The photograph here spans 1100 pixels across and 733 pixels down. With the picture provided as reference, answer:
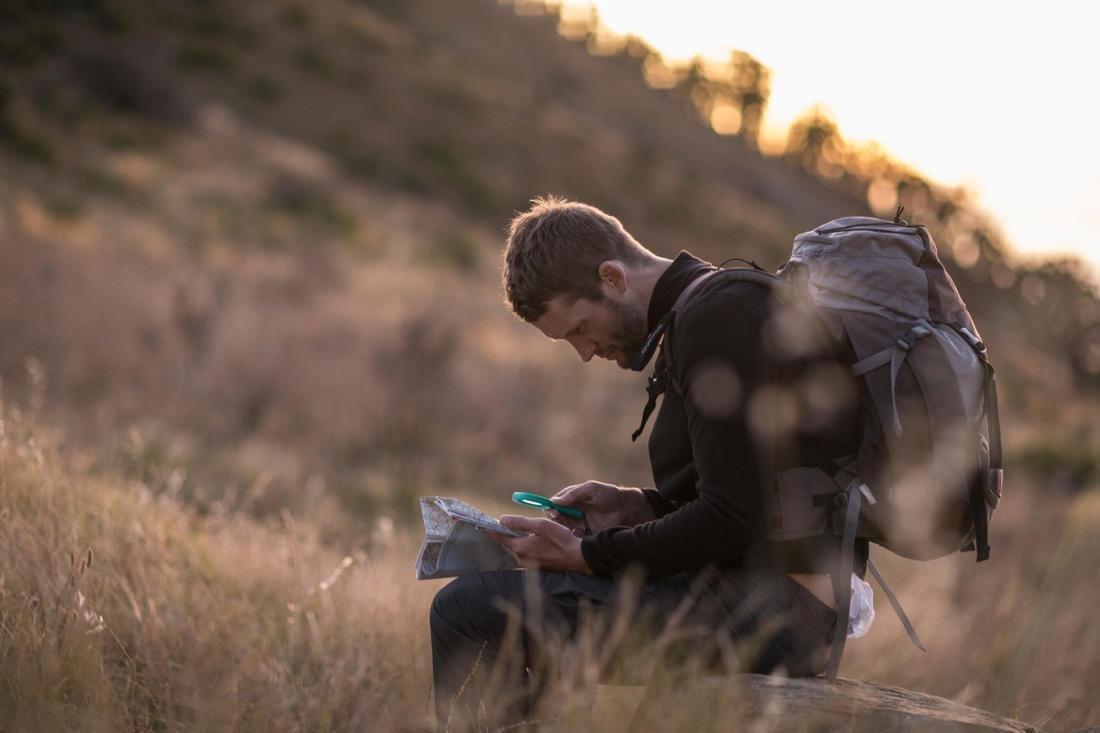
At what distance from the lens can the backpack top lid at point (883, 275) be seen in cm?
272

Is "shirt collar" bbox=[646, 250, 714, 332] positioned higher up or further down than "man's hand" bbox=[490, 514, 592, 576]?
higher up

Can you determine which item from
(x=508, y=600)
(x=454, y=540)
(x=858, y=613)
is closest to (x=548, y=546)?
(x=508, y=600)

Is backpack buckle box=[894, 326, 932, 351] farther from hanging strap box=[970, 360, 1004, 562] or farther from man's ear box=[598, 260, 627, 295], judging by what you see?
man's ear box=[598, 260, 627, 295]

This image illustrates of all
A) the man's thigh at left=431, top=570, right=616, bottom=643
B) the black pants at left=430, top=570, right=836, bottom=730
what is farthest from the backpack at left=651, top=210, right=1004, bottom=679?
the man's thigh at left=431, top=570, right=616, bottom=643

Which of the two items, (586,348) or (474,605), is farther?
(586,348)

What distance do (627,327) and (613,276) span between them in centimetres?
15

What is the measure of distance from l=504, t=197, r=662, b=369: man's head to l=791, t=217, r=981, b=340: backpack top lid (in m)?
0.44

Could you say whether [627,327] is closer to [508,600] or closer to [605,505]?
[605,505]

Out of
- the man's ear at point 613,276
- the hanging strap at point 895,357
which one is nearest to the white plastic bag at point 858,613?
the hanging strap at point 895,357

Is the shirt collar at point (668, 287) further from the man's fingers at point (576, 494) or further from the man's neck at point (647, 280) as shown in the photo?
the man's fingers at point (576, 494)

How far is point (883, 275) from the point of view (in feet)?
8.99

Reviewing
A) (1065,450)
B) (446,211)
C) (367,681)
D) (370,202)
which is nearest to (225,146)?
(370,202)

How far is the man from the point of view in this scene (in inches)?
102

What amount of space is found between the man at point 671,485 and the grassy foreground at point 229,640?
0.78 feet
